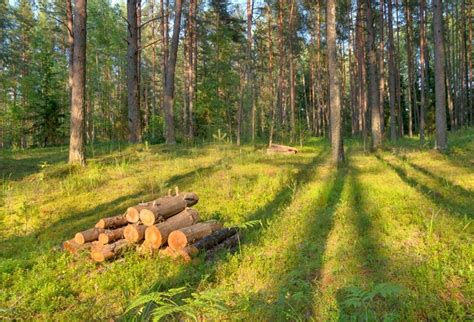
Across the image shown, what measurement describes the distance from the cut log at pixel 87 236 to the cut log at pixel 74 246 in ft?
0.19

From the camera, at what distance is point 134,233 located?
6129mm

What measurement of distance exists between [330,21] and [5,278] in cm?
1205

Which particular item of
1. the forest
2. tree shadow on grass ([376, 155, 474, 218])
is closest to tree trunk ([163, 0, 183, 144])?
the forest

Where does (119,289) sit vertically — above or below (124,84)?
below

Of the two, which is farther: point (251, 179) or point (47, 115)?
point (47, 115)

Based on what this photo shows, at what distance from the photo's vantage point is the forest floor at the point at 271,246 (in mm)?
4258

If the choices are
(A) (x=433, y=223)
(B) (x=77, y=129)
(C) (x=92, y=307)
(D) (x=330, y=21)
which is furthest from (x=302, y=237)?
(D) (x=330, y=21)

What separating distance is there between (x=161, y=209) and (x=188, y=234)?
0.79 meters

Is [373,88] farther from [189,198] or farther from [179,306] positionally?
[179,306]

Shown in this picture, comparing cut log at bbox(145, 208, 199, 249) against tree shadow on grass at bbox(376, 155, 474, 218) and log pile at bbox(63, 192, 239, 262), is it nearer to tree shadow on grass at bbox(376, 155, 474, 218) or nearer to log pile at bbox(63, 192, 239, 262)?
log pile at bbox(63, 192, 239, 262)

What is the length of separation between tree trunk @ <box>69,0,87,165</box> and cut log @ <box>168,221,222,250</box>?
6212 mm

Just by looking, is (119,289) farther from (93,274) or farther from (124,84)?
(124,84)

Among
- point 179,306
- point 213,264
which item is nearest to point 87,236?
point 213,264

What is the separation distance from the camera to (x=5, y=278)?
512 cm
